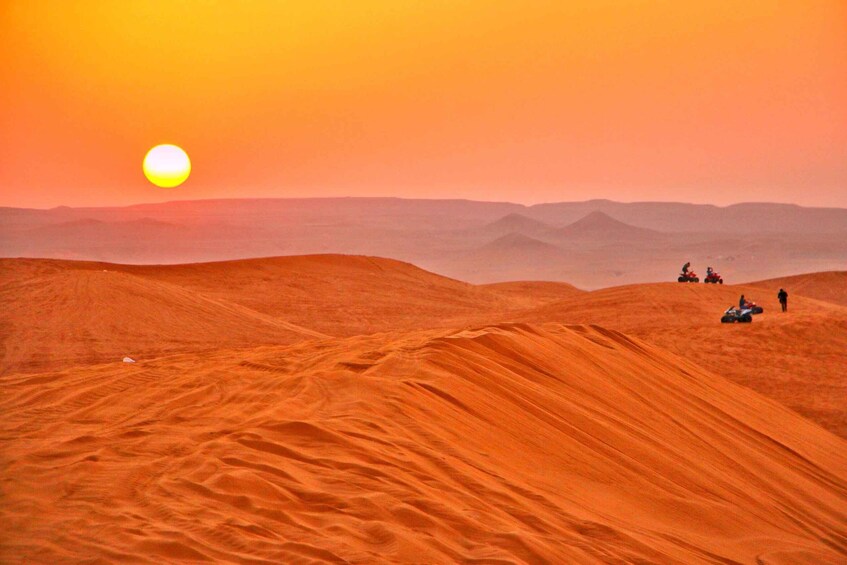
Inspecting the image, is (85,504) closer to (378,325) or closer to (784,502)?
(784,502)

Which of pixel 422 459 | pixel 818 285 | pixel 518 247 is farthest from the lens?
pixel 518 247

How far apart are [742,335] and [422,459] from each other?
16.0 m

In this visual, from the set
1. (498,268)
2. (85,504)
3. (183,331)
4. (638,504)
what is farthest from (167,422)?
(498,268)

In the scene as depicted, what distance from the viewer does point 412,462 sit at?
6316 mm

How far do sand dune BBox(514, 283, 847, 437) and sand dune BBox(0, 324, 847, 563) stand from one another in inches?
223

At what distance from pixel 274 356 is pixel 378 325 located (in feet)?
62.5

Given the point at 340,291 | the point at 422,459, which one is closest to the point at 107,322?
the point at 422,459

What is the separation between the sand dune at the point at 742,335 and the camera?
16.7 metres

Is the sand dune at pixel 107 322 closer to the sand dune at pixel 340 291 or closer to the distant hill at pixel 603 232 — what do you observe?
the sand dune at pixel 340 291

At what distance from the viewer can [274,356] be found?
1038 centimetres

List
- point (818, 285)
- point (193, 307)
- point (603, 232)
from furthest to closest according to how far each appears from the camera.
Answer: point (603, 232) → point (818, 285) → point (193, 307)

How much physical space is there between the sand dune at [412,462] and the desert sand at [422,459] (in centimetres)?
2

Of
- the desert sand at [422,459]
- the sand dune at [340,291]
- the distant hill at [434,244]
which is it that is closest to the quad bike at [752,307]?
the desert sand at [422,459]

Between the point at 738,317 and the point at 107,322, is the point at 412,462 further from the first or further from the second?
the point at 738,317
